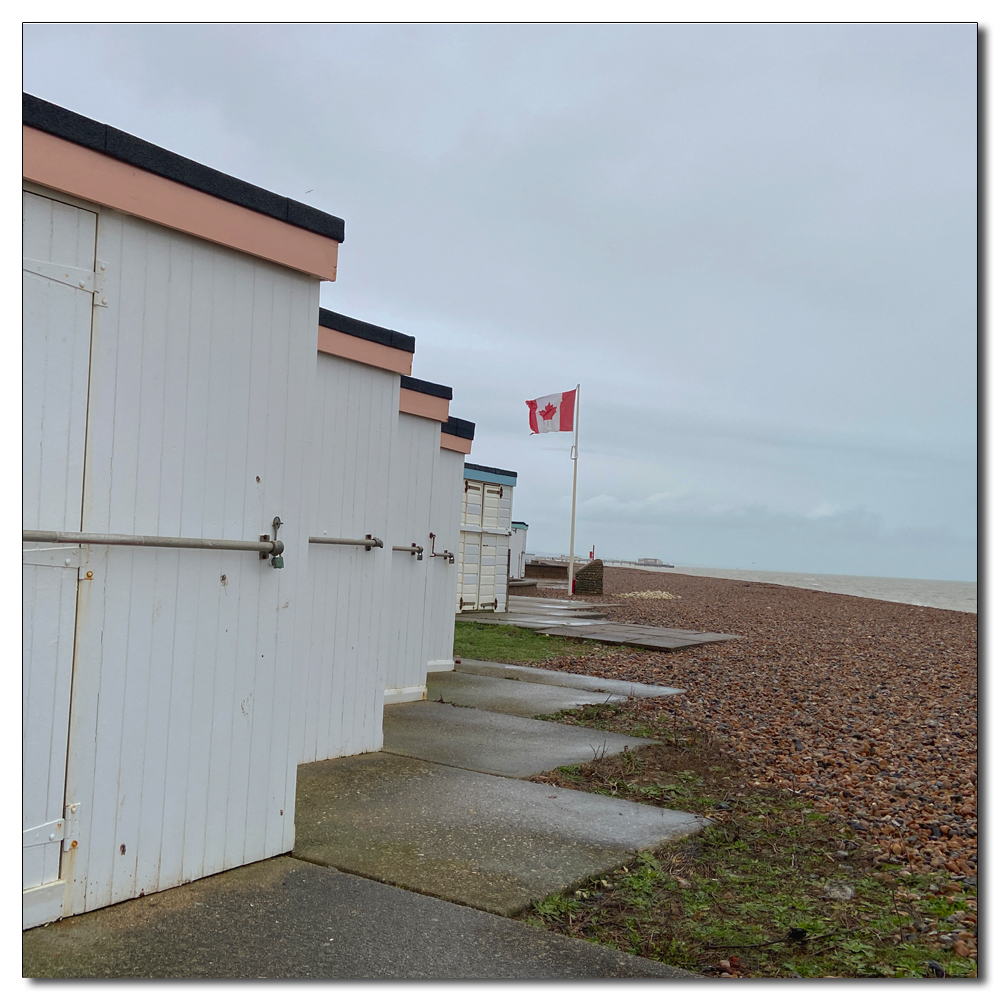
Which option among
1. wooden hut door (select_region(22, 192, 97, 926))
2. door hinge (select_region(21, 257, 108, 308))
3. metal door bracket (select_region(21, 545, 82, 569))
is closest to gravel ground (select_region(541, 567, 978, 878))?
wooden hut door (select_region(22, 192, 97, 926))

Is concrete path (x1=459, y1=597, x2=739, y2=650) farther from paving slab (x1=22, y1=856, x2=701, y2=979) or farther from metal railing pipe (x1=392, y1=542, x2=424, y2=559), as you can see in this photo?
paving slab (x1=22, y1=856, x2=701, y2=979)

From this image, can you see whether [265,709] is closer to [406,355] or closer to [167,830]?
[167,830]

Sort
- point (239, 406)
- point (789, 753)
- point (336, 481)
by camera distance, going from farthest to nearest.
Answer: point (789, 753) → point (336, 481) → point (239, 406)

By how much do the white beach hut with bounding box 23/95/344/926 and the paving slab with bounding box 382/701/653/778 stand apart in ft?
6.11

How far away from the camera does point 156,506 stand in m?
3.29

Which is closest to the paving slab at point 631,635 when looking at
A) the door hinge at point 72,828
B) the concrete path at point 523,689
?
the concrete path at point 523,689

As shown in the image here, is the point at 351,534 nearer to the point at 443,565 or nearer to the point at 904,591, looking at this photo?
the point at 443,565

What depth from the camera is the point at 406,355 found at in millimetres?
5910

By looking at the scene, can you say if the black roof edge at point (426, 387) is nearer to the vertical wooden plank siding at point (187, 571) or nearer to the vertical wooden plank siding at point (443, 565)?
the vertical wooden plank siding at point (443, 565)

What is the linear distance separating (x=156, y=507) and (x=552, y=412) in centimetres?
2046

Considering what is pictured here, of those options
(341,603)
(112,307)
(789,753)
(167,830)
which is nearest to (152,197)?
(112,307)

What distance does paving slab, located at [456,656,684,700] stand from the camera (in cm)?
853

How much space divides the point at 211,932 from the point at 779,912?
213 cm

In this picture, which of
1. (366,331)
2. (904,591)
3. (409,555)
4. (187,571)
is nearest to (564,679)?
(409,555)
